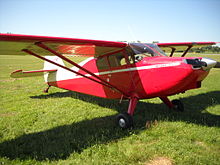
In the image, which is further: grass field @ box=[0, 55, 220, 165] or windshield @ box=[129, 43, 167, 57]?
windshield @ box=[129, 43, 167, 57]

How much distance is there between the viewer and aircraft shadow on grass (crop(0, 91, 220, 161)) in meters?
3.26

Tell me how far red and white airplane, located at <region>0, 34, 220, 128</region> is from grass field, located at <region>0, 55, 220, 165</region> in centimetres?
58

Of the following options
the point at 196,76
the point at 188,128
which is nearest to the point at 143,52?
the point at 196,76

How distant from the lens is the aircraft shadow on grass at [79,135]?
128 inches

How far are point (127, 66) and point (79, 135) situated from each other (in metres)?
2.25

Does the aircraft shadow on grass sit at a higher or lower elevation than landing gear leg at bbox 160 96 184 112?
lower

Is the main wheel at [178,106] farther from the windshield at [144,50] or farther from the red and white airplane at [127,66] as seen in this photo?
the windshield at [144,50]

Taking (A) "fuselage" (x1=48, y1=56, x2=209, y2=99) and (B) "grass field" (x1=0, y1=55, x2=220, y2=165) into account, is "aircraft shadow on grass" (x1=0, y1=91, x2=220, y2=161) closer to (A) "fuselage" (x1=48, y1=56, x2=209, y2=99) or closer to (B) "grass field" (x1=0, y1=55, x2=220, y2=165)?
(B) "grass field" (x1=0, y1=55, x2=220, y2=165)

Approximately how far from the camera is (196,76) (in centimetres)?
373

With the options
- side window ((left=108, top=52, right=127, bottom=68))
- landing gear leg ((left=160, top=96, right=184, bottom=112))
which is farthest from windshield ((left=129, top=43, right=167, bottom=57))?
landing gear leg ((left=160, top=96, right=184, bottom=112))

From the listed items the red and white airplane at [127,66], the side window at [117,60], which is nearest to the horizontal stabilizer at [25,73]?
the red and white airplane at [127,66]

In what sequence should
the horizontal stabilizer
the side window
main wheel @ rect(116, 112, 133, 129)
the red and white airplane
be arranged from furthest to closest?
1. the horizontal stabilizer
2. the side window
3. main wheel @ rect(116, 112, 133, 129)
4. the red and white airplane

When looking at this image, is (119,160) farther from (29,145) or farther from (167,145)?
(29,145)

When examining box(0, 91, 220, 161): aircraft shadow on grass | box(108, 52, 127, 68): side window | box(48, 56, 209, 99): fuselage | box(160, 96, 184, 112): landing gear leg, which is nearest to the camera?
box(0, 91, 220, 161): aircraft shadow on grass
